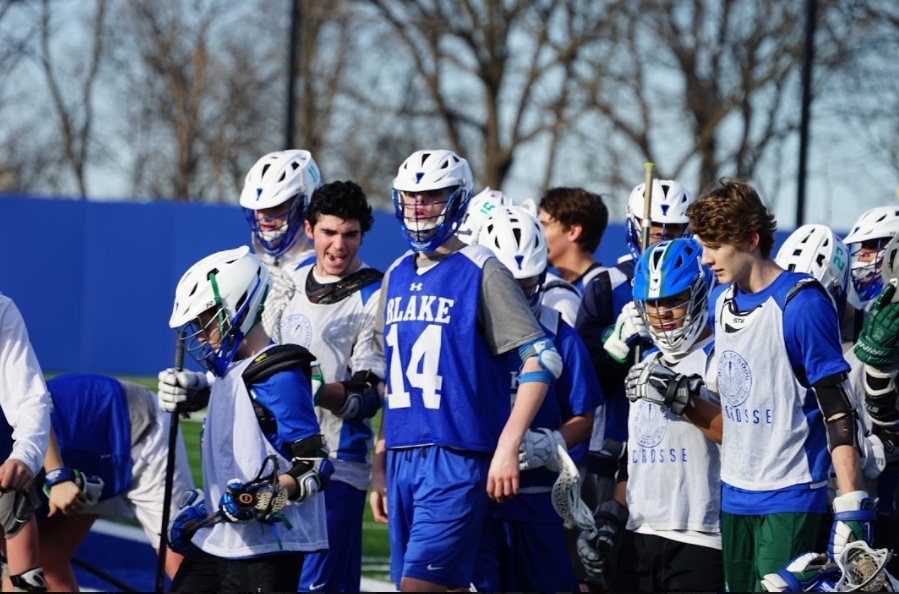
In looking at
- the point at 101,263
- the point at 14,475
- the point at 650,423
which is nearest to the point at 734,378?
the point at 650,423

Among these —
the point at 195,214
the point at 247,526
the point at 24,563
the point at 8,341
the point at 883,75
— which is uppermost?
the point at 883,75

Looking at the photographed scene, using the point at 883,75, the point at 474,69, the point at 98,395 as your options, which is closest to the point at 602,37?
the point at 474,69

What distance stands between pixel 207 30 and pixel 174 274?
1549 centimetres

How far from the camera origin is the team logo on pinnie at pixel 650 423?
19.1ft

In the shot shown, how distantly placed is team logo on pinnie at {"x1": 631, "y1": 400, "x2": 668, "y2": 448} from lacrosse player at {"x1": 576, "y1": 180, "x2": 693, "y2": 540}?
91cm

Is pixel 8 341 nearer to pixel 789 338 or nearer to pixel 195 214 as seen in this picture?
pixel 789 338

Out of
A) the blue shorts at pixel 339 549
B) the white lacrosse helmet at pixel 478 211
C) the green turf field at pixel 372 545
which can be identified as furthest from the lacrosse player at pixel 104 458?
the green turf field at pixel 372 545

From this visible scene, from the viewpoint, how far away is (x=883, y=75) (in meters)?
29.0

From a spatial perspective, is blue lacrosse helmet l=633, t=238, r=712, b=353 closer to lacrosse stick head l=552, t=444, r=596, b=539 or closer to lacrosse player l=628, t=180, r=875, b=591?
lacrosse player l=628, t=180, r=875, b=591

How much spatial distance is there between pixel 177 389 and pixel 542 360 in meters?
1.45

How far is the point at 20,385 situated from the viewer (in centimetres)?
509

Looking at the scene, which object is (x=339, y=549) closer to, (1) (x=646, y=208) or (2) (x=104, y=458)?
(2) (x=104, y=458)

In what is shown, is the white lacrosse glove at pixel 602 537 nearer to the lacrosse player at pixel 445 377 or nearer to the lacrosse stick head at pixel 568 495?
the lacrosse stick head at pixel 568 495

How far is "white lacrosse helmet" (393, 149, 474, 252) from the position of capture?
19.0 feet
